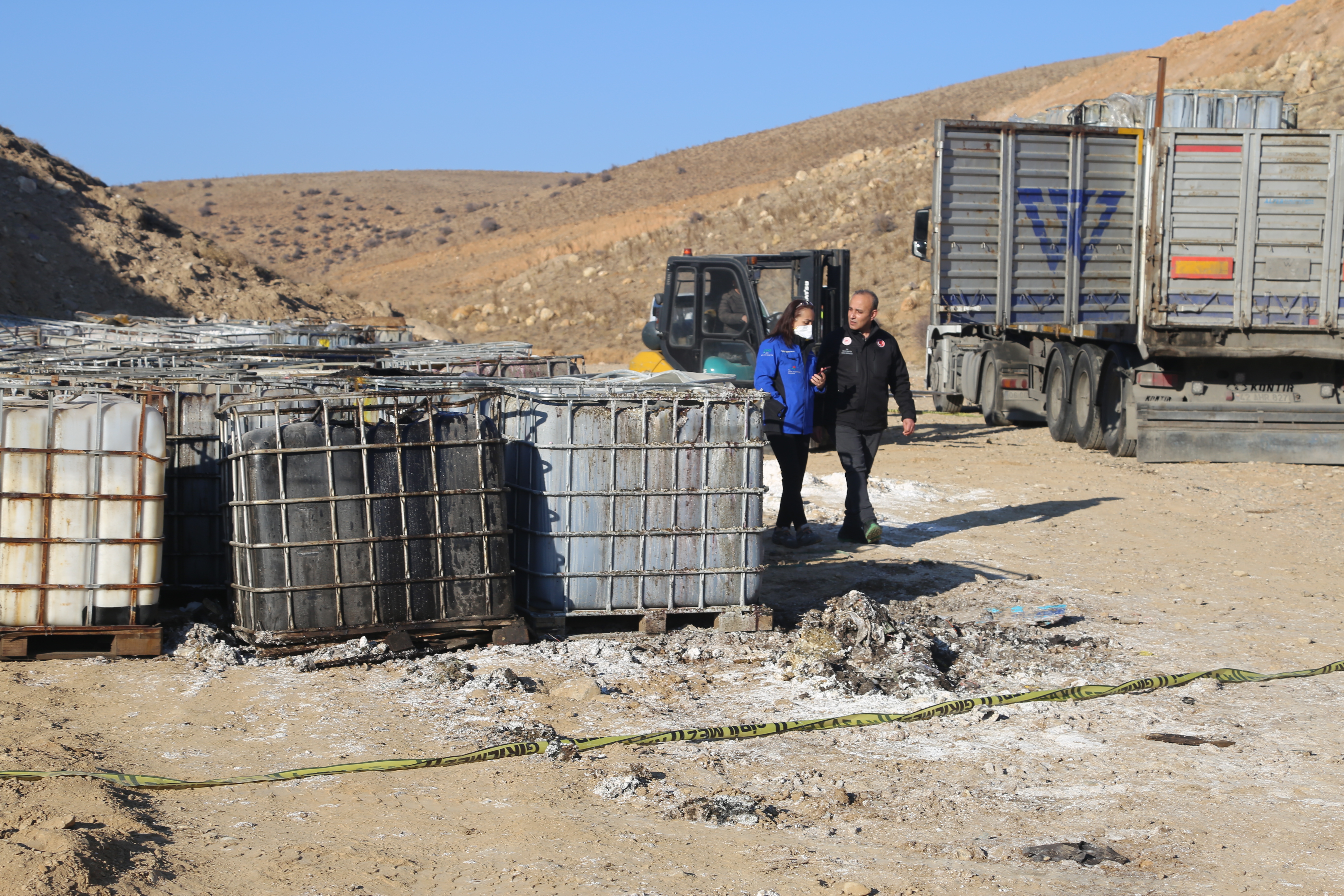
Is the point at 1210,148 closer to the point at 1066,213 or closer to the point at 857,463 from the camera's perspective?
the point at 1066,213

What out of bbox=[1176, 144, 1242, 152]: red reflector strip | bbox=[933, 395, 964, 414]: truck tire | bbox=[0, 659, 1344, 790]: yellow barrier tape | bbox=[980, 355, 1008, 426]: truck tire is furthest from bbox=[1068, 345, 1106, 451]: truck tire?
bbox=[0, 659, 1344, 790]: yellow barrier tape

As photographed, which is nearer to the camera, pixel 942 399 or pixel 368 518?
pixel 368 518

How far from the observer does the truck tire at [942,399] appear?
20.5 metres

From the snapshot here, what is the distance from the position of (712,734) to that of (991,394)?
13.9 metres

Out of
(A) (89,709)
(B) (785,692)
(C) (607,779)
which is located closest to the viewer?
(C) (607,779)

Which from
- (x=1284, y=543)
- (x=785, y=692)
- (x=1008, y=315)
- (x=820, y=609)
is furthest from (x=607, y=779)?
(x=1008, y=315)

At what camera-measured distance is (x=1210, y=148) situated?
13164 mm

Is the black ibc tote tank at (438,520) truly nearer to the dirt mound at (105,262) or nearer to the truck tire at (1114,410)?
the truck tire at (1114,410)

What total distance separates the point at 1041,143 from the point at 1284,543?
5.53 meters

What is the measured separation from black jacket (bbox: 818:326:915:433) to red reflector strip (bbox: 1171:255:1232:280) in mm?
5543

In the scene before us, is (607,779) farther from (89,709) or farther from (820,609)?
(820,609)

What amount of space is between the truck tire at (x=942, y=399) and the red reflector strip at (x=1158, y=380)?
6622 millimetres

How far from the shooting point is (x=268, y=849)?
3998 mm

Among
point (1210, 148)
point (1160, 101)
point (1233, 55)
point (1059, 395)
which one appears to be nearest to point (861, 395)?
point (1210, 148)
